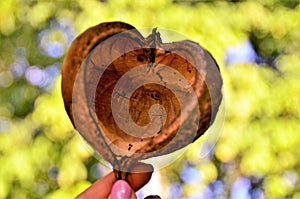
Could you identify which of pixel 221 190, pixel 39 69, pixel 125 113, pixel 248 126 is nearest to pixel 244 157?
pixel 248 126

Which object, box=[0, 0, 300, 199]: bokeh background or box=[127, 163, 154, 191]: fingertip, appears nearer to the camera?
box=[127, 163, 154, 191]: fingertip

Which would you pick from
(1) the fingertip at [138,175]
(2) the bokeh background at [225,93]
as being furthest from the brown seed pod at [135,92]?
(2) the bokeh background at [225,93]

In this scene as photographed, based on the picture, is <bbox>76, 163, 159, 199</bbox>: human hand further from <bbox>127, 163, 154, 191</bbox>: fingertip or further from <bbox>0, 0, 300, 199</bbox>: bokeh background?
<bbox>0, 0, 300, 199</bbox>: bokeh background

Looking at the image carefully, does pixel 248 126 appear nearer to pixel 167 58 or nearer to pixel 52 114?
pixel 52 114

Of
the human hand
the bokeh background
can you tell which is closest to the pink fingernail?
the human hand

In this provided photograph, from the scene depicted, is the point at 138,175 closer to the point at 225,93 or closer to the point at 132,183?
the point at 132,183

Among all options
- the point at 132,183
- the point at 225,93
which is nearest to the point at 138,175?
the point at 132,183

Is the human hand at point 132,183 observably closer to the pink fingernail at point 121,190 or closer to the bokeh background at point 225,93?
the pink fingernail at point 121,190
